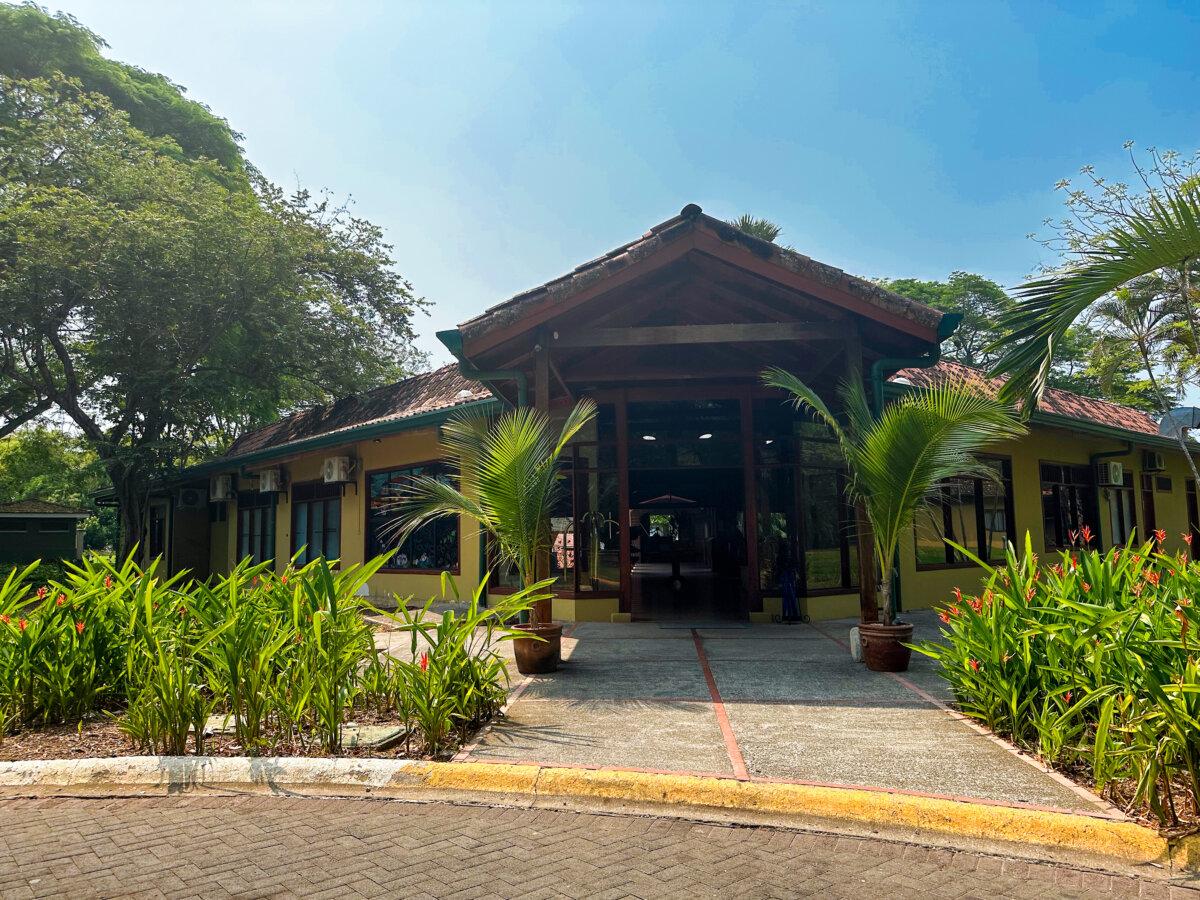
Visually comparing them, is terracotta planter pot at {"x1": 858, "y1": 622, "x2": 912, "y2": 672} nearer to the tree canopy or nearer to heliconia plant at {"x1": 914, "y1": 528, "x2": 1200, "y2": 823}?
heliconia plant at {"x1": 914, "y1": 528, "x2": 1200, "y2": 823}

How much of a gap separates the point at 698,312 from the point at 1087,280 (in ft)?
14.7

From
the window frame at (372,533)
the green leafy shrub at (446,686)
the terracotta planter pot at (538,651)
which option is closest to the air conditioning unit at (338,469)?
the window frame at (372,533)

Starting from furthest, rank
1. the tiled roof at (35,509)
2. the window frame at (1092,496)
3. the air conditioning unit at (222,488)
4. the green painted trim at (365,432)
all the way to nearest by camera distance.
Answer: the tiled roof at (35,509) < the air conditioning unit at (222,488) < the window frame at (1092,496) < the green painted trim at (365,432)

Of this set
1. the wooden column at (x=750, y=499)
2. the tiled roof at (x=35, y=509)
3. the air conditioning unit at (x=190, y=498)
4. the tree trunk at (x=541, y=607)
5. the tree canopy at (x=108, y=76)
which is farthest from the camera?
the tiled roof at (x=35, y=509)

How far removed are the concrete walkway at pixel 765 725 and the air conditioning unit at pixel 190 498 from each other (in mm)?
15751

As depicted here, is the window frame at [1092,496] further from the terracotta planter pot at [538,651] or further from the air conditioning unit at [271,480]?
the air conditioning unit at [271,480]

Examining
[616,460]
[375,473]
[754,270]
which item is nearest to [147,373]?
[375,473]

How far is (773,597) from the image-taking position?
31.4 ft

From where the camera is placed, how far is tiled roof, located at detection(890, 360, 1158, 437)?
40.1 ft

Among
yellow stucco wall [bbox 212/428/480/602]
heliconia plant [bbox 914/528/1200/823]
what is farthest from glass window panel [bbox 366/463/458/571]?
heliconia plant [bbox 914/528/1200/823]

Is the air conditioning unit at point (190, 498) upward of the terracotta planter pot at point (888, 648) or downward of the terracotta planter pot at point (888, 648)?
upward

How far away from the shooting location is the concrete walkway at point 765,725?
3904mm

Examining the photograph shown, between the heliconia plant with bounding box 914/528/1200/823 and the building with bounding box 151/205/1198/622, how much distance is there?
2227mm

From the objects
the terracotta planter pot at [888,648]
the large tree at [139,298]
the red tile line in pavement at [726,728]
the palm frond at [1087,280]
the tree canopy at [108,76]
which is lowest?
the red tile line in pavement at [726,728]
